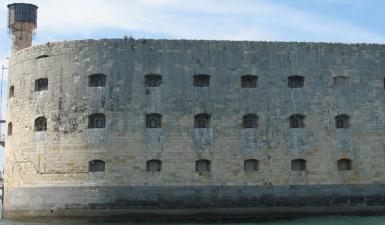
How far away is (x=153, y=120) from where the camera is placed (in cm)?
2794

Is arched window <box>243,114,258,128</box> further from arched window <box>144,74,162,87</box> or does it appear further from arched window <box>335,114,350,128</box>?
arched window <box>144,74,162,87</box>

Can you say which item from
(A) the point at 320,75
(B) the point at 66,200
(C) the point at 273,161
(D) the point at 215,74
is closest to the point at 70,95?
(B) the point at 66,200

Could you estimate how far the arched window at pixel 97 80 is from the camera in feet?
92.1

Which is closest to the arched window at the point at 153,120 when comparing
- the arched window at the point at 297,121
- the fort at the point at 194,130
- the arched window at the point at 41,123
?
the fort at the point at 194,130

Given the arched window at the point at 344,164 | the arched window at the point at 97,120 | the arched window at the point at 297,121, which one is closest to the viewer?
the arched window at the point at 97,120

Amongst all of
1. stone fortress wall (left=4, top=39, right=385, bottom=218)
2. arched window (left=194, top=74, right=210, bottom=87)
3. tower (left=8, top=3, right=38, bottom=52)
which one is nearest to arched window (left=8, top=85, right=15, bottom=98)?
stone fortress wall (left=4, top=39, right=385, bottom=218)

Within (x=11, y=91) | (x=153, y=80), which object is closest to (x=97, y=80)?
(x=153, y=80)

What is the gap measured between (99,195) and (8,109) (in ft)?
21.8

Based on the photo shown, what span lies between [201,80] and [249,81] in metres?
2.18

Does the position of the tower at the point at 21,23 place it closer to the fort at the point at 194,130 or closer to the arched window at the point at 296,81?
the fort at the point at 194,130

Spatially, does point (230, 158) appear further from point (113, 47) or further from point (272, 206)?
point (113, 47)

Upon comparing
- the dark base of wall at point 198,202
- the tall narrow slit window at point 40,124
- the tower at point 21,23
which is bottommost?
the dark base of wall at point 198,202

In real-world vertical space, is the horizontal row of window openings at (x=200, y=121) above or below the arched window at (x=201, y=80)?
below

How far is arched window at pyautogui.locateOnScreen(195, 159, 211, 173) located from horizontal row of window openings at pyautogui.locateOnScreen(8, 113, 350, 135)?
5.05 ft
